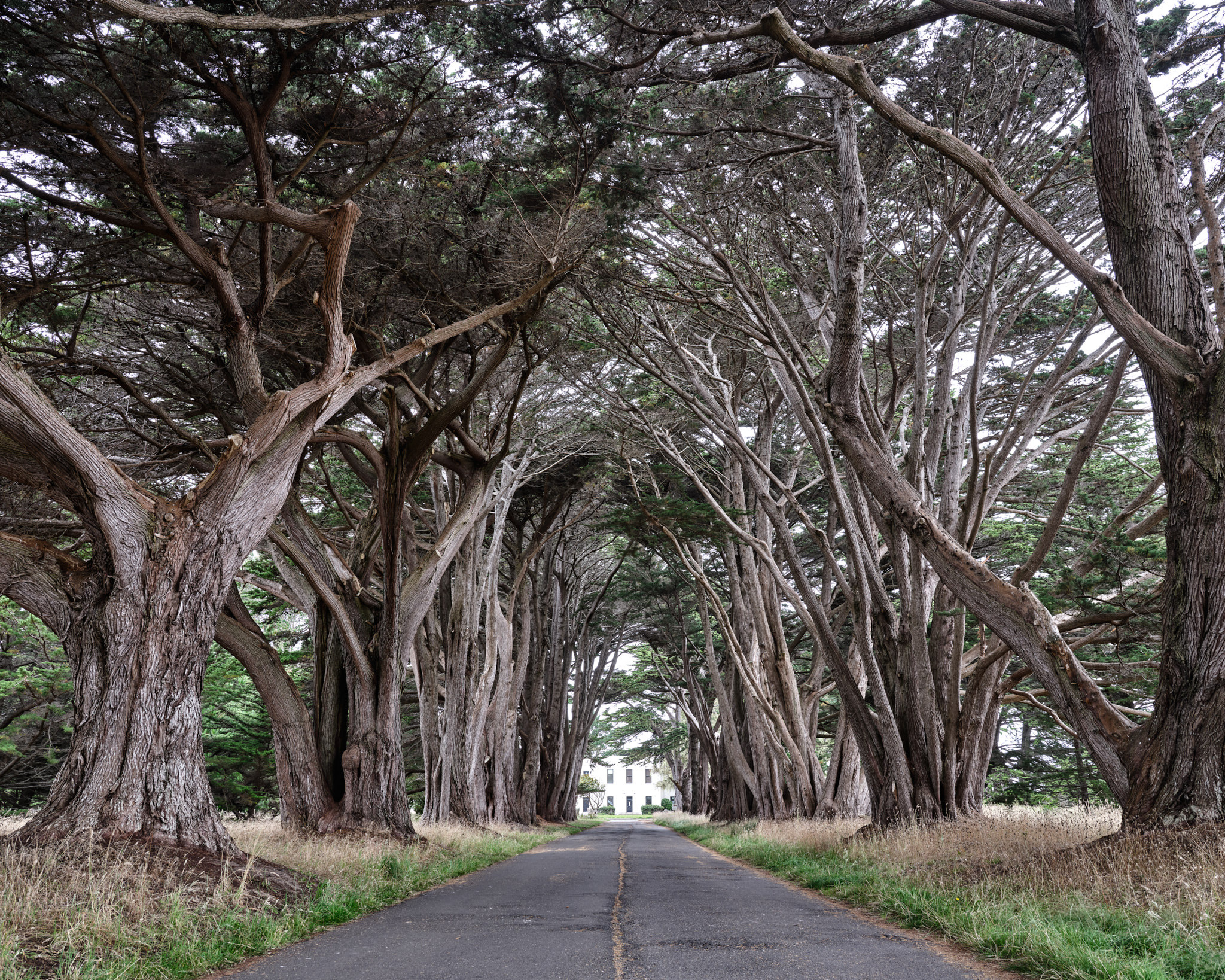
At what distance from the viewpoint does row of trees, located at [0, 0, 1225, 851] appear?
5988 mm

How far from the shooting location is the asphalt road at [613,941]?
393cm

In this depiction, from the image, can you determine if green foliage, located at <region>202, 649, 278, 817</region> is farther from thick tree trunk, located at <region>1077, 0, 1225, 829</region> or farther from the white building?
the white building

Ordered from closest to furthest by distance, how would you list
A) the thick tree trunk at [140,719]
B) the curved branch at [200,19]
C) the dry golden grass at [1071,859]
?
the dry golden grass at [1071,859], the curved branch at [200,19], the thick tree trunk at [140,719]

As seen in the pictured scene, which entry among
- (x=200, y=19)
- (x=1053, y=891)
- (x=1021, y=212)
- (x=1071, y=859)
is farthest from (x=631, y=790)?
(x=200, y=19)

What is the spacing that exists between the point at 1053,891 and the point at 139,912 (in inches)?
218

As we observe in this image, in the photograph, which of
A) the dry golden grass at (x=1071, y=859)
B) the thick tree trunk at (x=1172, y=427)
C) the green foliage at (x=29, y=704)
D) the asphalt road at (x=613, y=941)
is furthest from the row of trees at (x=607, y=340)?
the asphalt road at (x=613, y=941)

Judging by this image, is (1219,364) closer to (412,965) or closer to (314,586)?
(412,965)

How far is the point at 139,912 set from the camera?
14.2 feet

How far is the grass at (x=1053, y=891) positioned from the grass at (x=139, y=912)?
13.5 ft

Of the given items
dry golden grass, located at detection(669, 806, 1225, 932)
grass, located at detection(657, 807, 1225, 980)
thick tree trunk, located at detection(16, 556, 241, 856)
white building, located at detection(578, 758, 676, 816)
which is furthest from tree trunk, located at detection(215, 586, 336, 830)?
white building, located at detection(578, 758, 676, 816)

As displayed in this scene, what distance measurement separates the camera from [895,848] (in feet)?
26.3

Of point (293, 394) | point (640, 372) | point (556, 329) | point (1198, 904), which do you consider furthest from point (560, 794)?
point (1198, 904)

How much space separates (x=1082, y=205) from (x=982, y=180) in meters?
6.06

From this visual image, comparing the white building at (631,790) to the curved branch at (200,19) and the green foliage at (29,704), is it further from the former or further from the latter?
the curved branch at (200,19)
